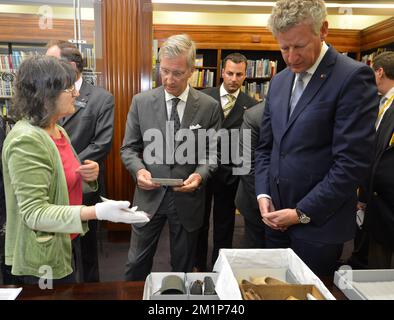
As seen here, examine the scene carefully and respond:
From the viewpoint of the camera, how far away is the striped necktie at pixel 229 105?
3106 millimetres

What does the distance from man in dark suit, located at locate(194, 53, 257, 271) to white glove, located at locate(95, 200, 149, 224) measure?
5.75 ft

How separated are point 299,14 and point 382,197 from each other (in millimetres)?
1698

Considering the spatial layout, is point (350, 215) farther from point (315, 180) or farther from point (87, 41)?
point (87, 41)

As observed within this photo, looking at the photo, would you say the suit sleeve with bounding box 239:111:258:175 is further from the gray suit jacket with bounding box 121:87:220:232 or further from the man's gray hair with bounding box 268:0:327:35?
the man's gray hair with bounding box 268:0:327:35

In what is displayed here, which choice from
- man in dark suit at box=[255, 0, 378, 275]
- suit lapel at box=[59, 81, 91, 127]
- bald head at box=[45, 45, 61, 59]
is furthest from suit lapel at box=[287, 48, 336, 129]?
bald head at box=[45, 45, 61, 59]

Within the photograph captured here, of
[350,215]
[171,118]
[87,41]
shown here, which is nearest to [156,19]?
[87,41]

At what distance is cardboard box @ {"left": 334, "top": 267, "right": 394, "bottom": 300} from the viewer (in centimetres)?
110

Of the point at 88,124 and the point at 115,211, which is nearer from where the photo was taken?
the point at 115,211

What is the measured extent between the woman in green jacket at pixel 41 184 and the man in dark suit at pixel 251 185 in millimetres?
1246

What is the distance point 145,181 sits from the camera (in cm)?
188

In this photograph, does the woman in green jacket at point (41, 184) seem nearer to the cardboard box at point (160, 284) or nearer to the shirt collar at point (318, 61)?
the cardboard box at point (160, 284)

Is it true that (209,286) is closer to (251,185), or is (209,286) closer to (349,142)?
(349,142)

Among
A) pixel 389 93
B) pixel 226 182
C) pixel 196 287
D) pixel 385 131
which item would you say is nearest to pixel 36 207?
pixel 196 287

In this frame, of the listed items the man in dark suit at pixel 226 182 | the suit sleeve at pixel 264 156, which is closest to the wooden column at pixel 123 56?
the man in dark suit at pixel 226 182
